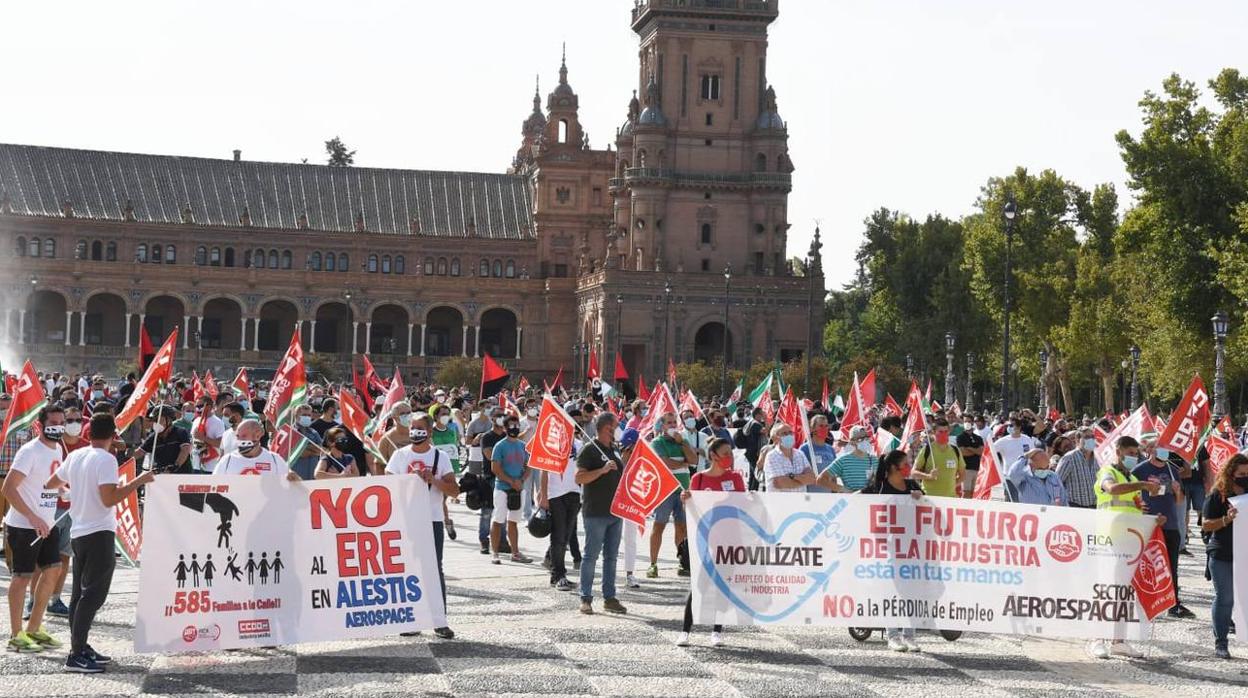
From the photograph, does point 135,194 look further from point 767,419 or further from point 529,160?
point 767,419

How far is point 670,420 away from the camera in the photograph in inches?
818

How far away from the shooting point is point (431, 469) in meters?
16.2

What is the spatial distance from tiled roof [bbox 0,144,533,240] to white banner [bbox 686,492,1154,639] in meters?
107

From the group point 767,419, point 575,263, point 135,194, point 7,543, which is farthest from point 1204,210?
point 135,194

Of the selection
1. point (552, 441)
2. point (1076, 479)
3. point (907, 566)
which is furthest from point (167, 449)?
point (1076, 479)

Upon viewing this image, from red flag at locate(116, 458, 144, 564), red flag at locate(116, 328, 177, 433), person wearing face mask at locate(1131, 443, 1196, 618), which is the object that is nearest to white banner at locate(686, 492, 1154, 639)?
person wearing face mask at locate(1131, 443, 1196, 618)

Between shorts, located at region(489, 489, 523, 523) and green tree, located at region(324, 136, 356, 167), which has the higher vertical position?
green tree, located at region(324, 136, 356, 167)

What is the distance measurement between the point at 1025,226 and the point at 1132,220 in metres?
30.1

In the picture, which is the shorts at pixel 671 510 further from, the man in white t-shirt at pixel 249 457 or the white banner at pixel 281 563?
the man in white t-shirt at pixel 249 457

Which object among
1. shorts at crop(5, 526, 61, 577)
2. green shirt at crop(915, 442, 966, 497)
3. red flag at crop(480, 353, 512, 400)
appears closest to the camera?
shorts at crop(5, 526, 61, 577)

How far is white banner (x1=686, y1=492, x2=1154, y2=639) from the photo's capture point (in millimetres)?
15023

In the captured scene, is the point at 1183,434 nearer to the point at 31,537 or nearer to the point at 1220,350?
the point at 31,537

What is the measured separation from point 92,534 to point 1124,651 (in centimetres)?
808

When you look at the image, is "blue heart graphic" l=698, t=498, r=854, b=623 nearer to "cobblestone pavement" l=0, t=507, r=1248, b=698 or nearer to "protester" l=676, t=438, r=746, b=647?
"cobblestone pavement" l=0, t=507, r=1248, b=698
